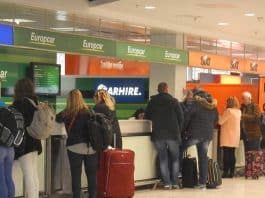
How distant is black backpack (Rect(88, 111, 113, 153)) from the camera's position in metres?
6.38

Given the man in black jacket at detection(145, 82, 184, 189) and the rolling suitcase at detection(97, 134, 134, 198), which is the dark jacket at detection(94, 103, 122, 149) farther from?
the man in black jacket at detection(145, 82, 184, 189)

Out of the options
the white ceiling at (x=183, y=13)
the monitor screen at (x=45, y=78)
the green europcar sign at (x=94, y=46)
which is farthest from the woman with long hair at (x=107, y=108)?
the monitor screen at (x=45, y=78)

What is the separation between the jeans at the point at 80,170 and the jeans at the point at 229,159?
158 inches

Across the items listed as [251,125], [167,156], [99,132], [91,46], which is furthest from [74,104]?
[251,125]

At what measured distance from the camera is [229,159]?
33.1ft

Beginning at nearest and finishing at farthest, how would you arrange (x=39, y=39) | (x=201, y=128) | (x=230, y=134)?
1. (x=201, y=128)
2. (x=39, y=39)
3. (x=230, y=134)

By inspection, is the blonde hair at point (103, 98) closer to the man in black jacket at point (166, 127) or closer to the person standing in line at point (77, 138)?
the person standing in line at point (77, 138)

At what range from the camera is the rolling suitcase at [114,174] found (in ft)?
22.8

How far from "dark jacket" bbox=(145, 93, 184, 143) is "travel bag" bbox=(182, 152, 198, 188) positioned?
1.60 feet

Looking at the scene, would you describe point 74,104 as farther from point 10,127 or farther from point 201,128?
point 201,128

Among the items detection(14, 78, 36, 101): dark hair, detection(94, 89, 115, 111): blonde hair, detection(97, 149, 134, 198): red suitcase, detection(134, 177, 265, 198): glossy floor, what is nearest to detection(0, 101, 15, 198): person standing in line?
detection(14, 78, 36, 101): dark hair

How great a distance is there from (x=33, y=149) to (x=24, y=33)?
11.4 ft

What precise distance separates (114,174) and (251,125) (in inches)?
159

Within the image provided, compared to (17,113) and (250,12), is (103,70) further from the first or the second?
(17,113)
